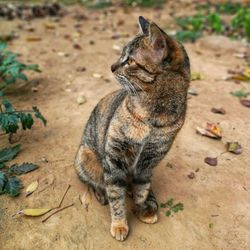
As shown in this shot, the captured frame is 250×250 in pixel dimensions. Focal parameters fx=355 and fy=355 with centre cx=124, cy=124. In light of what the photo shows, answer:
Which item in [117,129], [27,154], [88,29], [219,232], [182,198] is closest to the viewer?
[117,129]

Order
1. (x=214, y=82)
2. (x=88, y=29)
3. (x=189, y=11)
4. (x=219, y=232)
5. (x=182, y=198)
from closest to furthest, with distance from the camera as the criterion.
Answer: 1. (x=219, y=232)
2. (x=182, y=198)
3. (x=214, y=82)
4. (x=88, y=29)
5. (x=189, y=11)

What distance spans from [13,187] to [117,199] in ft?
2.77

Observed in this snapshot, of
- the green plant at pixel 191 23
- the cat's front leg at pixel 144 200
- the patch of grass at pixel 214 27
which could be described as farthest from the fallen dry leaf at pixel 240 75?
the cat's front leg at pixel 144 200

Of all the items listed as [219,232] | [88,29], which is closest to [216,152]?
[219,232]

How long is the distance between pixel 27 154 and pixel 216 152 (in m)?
1.79

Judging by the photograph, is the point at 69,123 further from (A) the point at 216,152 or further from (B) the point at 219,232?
(B) the point at 219,232

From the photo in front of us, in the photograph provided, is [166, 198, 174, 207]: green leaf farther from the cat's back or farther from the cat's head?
the cat's head

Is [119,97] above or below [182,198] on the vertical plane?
above

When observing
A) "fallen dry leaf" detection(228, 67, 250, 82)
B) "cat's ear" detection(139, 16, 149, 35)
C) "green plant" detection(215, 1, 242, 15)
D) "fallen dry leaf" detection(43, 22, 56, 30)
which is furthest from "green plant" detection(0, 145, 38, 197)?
"green plant" detection(215, 1, 242, 15)

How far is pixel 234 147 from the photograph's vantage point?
3.44 metres

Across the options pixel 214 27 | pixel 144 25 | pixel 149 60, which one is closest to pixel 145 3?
pixel 214 27

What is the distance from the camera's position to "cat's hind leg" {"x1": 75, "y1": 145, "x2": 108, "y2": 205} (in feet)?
9.51

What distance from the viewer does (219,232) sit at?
8.73ft

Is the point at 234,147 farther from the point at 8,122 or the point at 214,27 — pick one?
the point at 214,27
